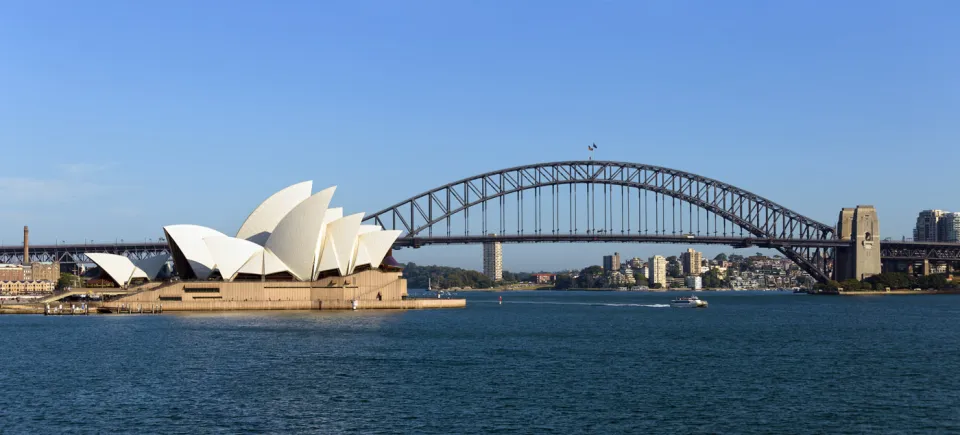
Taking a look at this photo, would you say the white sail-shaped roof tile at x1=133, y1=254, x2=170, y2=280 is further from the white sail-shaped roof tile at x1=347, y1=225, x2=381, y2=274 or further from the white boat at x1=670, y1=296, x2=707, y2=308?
the white boat at x1=670, y1=296, x2=707, y2=308

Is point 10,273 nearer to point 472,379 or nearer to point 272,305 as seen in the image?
point 272,305

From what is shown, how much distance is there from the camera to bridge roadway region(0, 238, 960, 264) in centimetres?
10144

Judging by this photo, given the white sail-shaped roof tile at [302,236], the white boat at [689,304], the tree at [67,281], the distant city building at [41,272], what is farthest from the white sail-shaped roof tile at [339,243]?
the distant city building at [41,272]

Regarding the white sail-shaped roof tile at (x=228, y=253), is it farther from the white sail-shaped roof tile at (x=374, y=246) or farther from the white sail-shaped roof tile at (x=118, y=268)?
the white sail-shaped roof tile at (x=118, y=268)

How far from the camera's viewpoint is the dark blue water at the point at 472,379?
2477 centimetres

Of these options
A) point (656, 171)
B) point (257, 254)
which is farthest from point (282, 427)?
point (656, 171)

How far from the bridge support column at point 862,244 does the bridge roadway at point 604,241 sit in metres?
1.59

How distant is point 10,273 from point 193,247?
266ft

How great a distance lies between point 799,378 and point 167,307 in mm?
→ 48120

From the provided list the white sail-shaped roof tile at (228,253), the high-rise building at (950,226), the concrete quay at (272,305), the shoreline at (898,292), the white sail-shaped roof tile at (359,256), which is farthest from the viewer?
the high-rise building at (950,226)

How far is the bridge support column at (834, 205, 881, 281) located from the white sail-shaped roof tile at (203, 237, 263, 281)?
78336 mm

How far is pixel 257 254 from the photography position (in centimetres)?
7012

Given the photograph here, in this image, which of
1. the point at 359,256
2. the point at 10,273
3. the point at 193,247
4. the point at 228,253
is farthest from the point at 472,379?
the point at 10,273

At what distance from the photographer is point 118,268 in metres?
78.1
